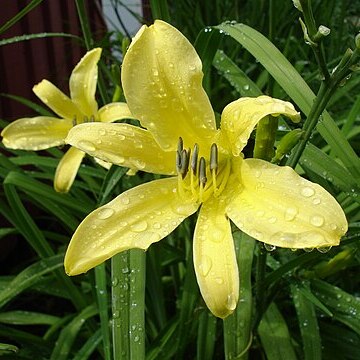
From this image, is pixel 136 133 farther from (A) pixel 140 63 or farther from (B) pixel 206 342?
(B) pixel 206 342

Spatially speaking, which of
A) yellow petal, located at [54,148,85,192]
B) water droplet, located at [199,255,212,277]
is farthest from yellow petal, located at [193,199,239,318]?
yellow petal, located at [54,148,85,192]

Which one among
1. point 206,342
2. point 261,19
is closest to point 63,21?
point 261,19

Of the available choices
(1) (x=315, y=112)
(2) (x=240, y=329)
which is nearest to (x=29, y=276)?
(2) (x=240, y=329)

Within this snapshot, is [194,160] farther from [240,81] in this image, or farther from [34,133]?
[34,133]

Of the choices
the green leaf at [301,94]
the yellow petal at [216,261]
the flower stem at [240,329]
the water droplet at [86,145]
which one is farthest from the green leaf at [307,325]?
the water droplet at [86,145]

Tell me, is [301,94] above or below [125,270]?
above

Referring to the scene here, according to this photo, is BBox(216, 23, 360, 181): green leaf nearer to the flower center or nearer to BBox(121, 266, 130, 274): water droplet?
the flower center
